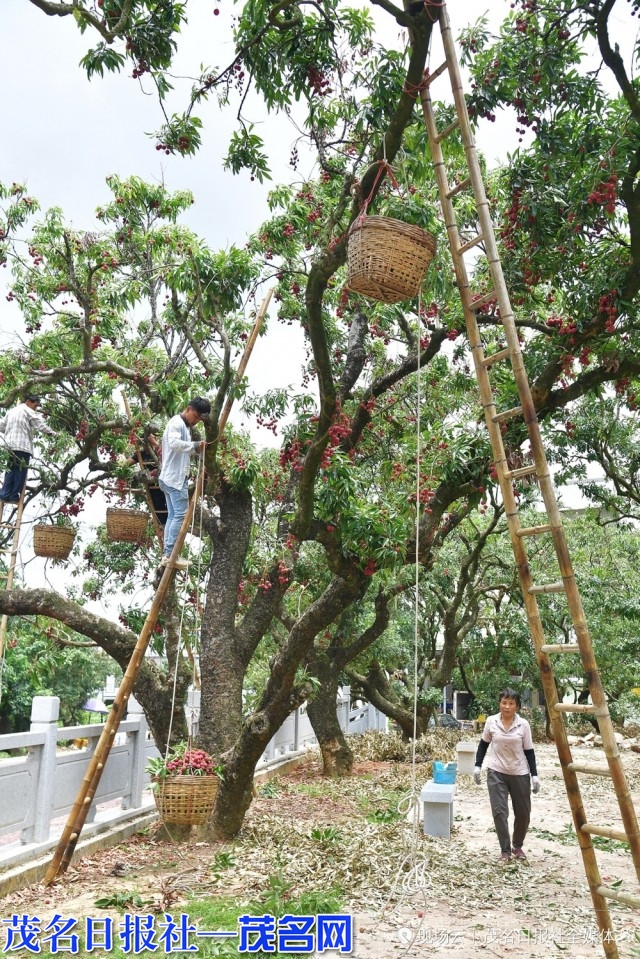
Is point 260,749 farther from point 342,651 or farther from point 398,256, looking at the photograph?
point 342,651

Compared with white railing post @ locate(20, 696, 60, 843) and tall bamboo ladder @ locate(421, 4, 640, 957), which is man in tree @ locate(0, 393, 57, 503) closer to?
white railing post @ locate(20, 696, 60, 843)

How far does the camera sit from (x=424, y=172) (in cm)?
525

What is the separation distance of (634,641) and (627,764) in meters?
4.28

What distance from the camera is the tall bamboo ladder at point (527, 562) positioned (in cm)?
308

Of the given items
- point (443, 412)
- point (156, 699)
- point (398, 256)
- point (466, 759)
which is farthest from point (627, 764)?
point (398, 256)

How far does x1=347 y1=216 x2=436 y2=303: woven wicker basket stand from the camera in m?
3.77

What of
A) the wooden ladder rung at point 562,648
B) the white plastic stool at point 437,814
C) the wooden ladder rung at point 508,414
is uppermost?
the wooden ladder rung at point 508,414

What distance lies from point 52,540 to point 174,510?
6.39ft

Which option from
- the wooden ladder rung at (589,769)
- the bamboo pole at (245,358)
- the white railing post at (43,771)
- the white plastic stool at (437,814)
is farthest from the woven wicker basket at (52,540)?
the wooden ladder rung at (589,769)

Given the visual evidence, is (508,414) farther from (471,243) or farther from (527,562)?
(471,243)

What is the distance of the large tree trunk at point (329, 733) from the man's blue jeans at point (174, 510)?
22.8ft

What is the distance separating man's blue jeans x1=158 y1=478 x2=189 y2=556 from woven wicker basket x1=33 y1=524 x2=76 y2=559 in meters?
1.79

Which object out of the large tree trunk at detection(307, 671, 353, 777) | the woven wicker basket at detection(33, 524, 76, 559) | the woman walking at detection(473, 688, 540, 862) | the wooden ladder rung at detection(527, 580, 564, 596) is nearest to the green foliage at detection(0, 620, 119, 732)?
the large tree trunk at detection(307, 671, 353, 777)

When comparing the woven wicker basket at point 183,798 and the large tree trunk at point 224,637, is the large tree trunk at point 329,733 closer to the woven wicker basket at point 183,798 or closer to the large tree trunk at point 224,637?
the large tree trunk at point 224,637
